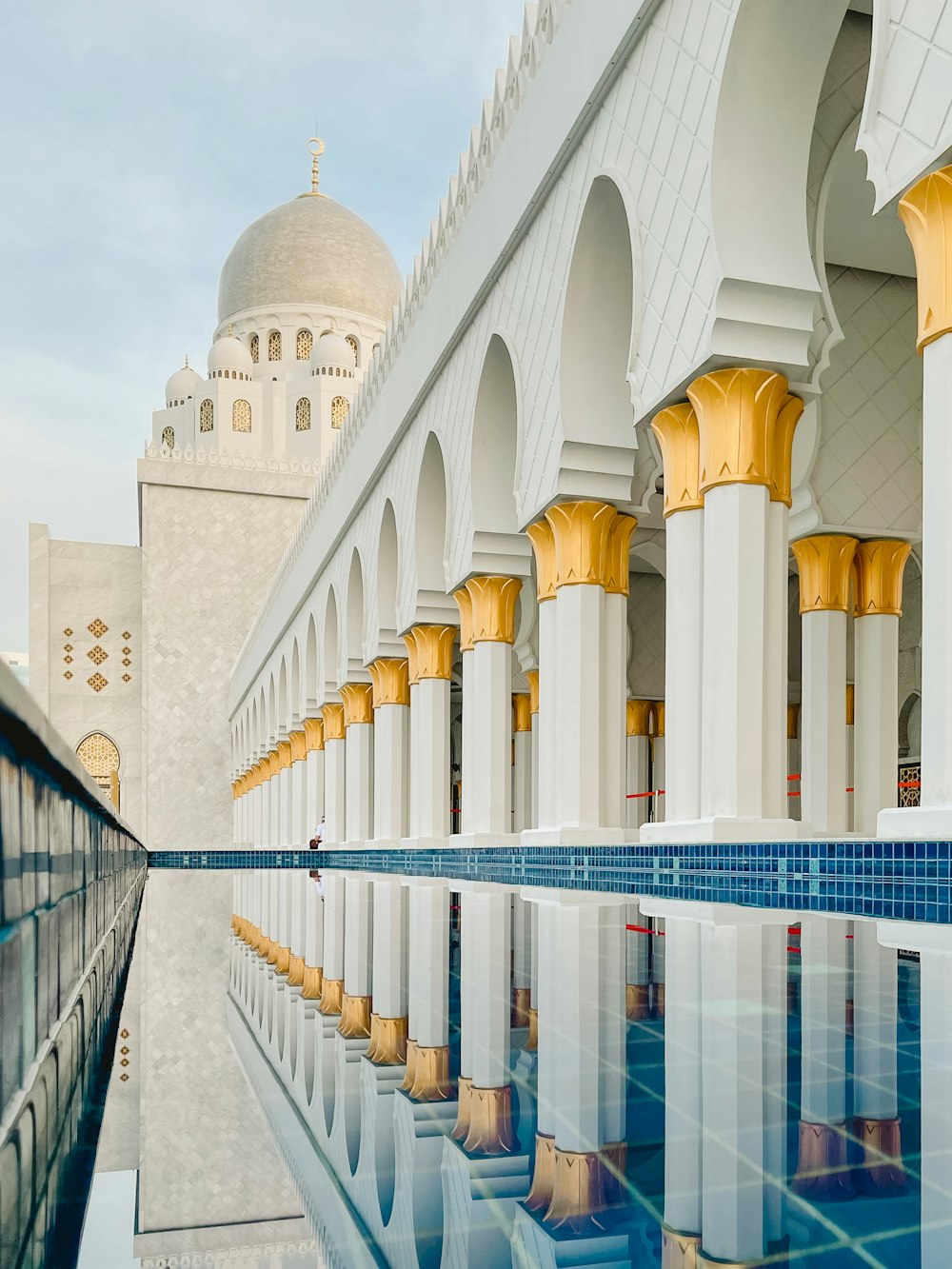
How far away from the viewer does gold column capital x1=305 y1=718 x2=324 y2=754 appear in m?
16.6

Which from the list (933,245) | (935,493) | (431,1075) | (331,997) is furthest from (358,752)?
(431,1075)

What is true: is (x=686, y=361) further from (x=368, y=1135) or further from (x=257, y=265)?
(x=257, y=265)

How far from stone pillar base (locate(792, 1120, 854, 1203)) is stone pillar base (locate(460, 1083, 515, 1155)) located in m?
0.25

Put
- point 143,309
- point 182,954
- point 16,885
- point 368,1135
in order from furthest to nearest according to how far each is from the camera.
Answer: point 143,309
point 182,954
point 16,885
point 368,1135

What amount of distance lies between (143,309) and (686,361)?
3278 cm

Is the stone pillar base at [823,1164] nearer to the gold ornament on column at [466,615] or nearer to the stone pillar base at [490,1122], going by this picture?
the stone pillar base at [490,1122]

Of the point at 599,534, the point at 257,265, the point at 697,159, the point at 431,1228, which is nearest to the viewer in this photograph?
the point at 431,1228

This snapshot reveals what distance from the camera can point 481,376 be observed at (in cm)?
827

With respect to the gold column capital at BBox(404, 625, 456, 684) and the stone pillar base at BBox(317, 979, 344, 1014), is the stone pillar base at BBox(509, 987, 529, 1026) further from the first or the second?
the gold column capital at BBox(404, 625, 456, 684)

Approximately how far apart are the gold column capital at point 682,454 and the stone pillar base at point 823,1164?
174 inches

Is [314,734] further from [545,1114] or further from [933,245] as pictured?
[545,1114]

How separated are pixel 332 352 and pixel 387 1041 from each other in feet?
95.5

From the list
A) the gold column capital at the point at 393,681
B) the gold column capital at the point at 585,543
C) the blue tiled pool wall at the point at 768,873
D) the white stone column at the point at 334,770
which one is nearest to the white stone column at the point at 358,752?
the white stone column at the point at 334,770

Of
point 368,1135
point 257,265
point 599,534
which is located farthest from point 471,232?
point 257,265
